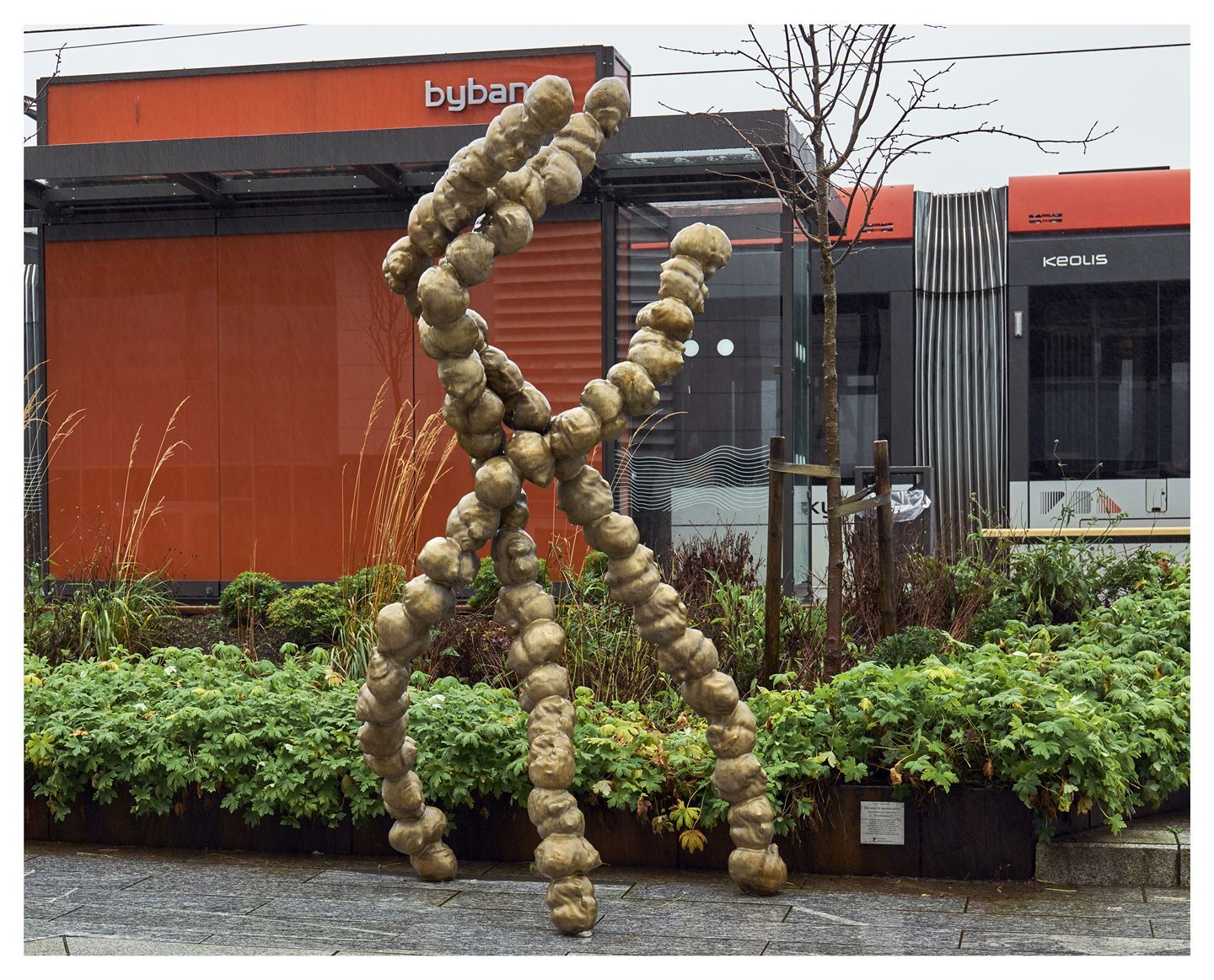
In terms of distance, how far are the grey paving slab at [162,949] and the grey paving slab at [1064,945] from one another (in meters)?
1.82

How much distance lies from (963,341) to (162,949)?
8792 millimetres

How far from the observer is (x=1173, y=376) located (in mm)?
10766

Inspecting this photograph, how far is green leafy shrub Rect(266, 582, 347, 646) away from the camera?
23.6 feet

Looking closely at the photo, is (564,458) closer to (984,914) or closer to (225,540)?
(984,914)

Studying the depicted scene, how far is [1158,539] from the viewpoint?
846 centimetres

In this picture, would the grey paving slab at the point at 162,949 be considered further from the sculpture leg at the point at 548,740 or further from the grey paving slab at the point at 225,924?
the sculpture leg at the point at 548,740

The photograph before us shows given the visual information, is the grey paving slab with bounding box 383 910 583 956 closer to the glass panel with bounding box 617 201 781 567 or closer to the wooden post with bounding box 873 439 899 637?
the wooden post with bounding box 873 439 899 637

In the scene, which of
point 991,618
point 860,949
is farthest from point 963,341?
point 860,949

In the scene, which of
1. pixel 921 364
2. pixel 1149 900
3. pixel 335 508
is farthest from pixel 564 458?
pixel 921 364

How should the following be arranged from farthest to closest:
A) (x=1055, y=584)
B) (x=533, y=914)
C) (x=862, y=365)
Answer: (x=862, y=365), (x=1055, y=584), (x=533, y=914)

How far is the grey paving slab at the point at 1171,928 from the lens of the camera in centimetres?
378

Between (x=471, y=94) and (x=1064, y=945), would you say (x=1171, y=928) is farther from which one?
(x=471, y=94)

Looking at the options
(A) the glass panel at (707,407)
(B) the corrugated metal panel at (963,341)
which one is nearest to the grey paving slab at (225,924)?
(A) the glass panel at (707,407)

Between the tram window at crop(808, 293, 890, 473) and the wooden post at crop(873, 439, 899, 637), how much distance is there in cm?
491
